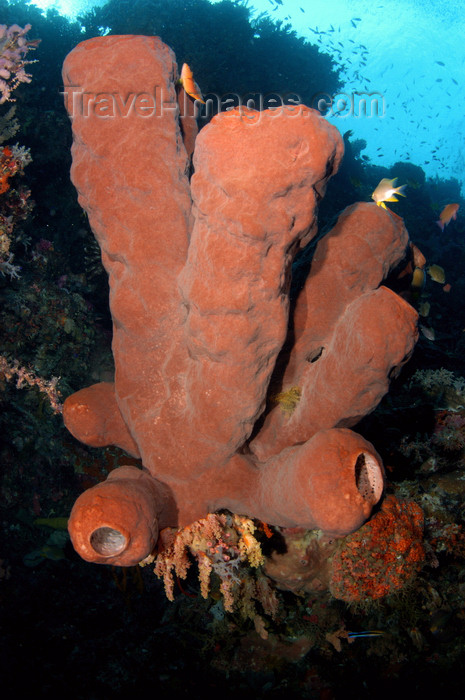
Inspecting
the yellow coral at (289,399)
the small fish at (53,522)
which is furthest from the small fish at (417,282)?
the small fish at (53,522)

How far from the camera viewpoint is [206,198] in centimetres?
197

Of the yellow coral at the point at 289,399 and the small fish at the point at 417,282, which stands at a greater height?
the yellow coral at the point at 289,399

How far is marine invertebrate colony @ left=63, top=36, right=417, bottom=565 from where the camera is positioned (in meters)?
1.91

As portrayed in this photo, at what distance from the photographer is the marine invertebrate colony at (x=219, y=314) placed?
6.26 ft

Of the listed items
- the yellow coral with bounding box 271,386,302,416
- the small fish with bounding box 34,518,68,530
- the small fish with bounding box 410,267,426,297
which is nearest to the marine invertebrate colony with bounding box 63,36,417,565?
the yellow coral with bounding box 271,386,302,416

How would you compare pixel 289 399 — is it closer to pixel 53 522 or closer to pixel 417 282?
pixel 417 282

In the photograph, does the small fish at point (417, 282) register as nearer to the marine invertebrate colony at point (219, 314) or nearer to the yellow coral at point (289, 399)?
the marine invertebrate colony at point (219, 314)

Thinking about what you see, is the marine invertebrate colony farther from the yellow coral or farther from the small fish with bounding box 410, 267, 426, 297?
the small fish with bounding box 410, 267, 426, 297

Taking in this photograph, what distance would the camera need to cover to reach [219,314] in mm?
2193

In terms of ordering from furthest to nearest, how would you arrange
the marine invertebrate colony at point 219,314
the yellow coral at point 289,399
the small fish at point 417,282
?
1. the small fish at point 417,282
2. the yellow coral at point 289,399
3. the marine invertebrate colony at point 219,314

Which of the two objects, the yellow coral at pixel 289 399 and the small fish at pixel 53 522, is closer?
the yellow coral at pixel 289 399

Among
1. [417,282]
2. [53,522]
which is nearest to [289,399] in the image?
[417,282]

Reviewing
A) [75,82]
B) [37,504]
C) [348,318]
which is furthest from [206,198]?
[37,504]

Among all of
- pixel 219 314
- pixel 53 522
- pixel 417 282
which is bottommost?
pixel 53 522
